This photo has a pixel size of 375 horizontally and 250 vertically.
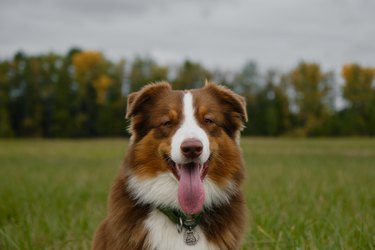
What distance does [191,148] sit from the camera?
3744 millimetres

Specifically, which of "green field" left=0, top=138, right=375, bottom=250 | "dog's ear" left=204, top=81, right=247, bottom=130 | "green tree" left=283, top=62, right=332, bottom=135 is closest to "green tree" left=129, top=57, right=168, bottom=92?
"green tree" left=283, top=62, right=332, bottom=135

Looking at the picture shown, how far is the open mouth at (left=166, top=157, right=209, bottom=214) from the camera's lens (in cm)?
397

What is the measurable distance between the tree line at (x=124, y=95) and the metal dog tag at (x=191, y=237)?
57.2m

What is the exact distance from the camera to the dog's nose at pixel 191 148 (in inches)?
147

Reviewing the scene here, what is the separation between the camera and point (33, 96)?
64312 millimetres

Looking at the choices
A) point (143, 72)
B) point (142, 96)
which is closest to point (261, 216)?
point (142, 96)

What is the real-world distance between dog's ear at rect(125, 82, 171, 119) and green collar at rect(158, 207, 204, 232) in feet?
3.23

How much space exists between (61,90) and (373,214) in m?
61.6

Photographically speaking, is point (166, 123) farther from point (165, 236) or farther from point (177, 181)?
point (165, 236)

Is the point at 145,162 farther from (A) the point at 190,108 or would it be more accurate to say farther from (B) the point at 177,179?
(A) the point at 190,108

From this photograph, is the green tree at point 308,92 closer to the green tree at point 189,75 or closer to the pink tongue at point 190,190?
the green tree at point 189,75

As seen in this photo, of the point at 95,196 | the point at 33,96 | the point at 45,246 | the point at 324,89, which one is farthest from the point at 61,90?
the point at 45,246

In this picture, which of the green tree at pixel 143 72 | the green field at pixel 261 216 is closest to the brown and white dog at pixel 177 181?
the green field at pixel 261 216

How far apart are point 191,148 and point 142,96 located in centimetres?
95
